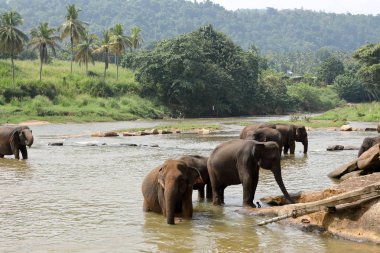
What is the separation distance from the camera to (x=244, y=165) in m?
11.2

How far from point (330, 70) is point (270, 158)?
115m

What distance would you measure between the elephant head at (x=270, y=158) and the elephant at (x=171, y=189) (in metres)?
1.34

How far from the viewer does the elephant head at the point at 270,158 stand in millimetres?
10984

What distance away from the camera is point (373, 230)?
8.67m

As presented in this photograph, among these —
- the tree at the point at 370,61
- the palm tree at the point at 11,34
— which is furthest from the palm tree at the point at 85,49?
the tree at the point at 370,61

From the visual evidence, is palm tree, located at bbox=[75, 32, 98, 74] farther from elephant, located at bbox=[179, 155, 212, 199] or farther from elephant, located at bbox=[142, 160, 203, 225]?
elephant, located at bbox=[142, 160, 203, 225]

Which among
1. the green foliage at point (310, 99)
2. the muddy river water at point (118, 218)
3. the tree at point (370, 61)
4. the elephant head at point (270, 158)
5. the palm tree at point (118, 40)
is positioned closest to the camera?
the muddy river water at point (118, 218)

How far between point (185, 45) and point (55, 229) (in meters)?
63.8

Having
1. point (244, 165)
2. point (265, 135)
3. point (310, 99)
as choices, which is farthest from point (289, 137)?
point (310, 99)

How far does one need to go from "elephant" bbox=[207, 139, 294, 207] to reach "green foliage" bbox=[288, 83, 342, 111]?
82.5 metres

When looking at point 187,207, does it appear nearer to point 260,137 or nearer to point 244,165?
point 244,165

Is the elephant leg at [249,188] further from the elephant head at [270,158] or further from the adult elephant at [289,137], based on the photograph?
the adult elephant at [289,137]

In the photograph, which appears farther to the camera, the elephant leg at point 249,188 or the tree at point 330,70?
the tree at point 330,70

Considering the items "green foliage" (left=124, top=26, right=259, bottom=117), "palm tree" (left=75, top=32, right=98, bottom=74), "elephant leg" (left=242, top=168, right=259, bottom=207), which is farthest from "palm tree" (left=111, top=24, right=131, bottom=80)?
"elephant leg" (left=242, top=168, right=259, bottom=207)
